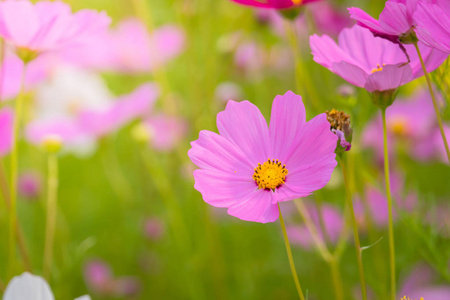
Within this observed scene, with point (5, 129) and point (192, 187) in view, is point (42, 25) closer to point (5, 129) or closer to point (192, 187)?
point (5, 129)

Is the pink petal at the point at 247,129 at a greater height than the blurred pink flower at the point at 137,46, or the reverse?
the blurred pink flower at the point at 137,46

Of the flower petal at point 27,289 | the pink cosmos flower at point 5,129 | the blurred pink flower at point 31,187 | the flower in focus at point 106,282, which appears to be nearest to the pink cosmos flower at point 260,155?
the flower petal at point 27,289

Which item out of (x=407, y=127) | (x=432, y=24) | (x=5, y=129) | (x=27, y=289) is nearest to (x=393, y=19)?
(x=432, y=24)

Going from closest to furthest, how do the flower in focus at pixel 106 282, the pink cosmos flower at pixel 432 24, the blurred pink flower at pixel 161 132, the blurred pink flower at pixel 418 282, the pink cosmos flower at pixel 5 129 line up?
1. the pink cosmos flower at pixel 432 24
2. the pink cosmos flower at pixel 5 129
3. the blurred pink flower at pixel 418 282
4. the flower in focus at pixel 106 282
5. the blurred pink flower at pixel 161 132

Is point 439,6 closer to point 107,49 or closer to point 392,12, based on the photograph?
point 392,12

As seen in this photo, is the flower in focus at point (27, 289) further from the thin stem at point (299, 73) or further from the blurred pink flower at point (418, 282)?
the blurred pink flower at point (418, 282)

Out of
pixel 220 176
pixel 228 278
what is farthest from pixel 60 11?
pixel 228 278
